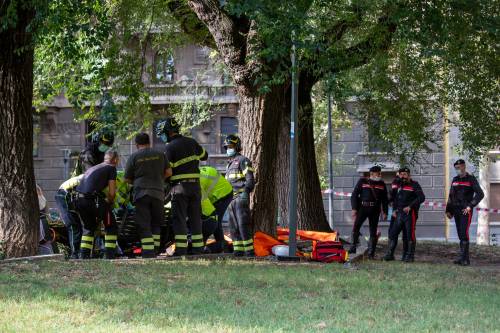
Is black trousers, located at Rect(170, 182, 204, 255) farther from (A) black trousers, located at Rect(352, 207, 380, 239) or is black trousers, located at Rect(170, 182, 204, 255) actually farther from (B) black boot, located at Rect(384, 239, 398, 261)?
(B) black boot, located at Rect(384, 239, 398, 261)

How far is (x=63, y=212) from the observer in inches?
520

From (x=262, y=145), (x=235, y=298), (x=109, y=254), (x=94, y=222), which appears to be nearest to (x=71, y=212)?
(x=94, y=222)

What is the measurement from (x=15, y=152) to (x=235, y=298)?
4.54 m

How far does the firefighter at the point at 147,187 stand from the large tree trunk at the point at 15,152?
4.56ft

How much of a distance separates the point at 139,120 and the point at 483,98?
7.70m

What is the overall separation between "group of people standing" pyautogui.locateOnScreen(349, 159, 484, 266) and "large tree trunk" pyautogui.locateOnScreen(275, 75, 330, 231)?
9.61ft

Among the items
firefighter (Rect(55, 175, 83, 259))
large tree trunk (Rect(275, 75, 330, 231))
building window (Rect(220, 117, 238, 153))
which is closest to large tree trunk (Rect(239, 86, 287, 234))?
firefighter (Rect(55, 175, 83, 259))

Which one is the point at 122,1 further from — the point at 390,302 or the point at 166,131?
the point at 390,302

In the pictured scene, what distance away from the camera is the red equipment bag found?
514 inches

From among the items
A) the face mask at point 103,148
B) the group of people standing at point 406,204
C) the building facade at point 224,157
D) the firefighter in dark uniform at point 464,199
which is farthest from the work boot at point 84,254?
the building facade at point 224,157

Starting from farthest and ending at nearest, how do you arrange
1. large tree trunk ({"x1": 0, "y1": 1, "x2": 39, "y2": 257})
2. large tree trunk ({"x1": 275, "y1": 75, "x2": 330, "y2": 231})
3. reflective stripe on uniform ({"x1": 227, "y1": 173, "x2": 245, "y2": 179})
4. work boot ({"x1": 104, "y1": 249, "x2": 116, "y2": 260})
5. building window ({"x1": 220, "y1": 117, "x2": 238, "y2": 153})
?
building window ({"x1": 220, "y1": 117, "x2": 238, "y2": 153}), large tree trunk ({"x1": 275, "y1": 75, "x2": 330, "y2": 231}), reflective stripe on uniform ({"x1": 227, "y1": 173, "x2": 245, "y2": 179}), work boot ({"x1": 104, "y1": 249, "x2": 116, "y2": 260}), large tree trunk ({"x1": 0, "y1": 1, "x2": 39, "y2": 257})

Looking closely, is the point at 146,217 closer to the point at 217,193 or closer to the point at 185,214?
the point at 185,214

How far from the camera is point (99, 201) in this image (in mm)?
12531

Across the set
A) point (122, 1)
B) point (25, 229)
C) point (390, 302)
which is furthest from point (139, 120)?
point (390, 302)
